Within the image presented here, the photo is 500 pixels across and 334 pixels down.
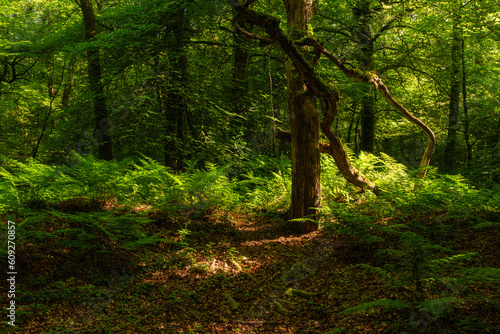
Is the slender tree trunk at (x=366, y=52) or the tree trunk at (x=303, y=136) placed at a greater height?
the slender tree trunk at (x=366, y=52)

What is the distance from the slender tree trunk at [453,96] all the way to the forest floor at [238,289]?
8.66 meters

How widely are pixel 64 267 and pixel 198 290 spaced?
1.81 meters

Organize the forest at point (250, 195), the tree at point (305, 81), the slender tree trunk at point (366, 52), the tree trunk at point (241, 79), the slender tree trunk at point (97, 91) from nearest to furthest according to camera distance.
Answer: the forest at point (250, 195)
the tree at point (305, 81)
the slender tree trunk at point (97, 91)
the tree trunk at point (241, 79)
the slender tree trunk at point (366, 52)

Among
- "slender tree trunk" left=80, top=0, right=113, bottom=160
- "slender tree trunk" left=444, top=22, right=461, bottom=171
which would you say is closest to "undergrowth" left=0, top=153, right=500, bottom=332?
"slender tree trunk" left=80, top=0, right=113, bottom=160

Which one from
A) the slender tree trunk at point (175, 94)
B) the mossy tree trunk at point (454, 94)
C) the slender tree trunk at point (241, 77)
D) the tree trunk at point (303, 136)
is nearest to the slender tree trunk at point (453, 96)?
the mossy tree trunk at point (454, 94)

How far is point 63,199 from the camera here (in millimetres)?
5973

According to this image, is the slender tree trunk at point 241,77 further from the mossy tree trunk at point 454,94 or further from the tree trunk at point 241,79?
the mossy tree trunk at point 454,94

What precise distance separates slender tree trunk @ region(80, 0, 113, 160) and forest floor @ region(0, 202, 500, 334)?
14.7ft

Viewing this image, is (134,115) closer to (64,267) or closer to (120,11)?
(120,11)

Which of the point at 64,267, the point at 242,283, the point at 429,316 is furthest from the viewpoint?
the point at 242,283

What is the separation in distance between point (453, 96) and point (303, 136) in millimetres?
9541

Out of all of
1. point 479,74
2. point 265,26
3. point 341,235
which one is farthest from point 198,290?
point 479,74

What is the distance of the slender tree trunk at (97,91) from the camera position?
9268 millimetres

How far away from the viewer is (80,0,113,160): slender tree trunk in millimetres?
9268
